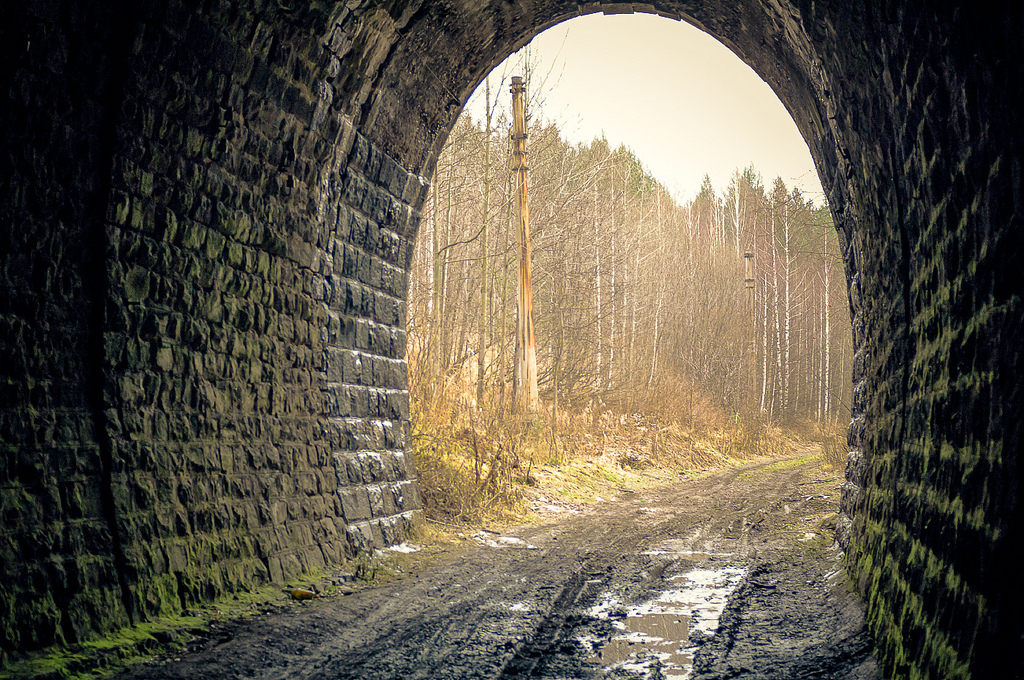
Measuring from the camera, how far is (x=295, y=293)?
6.12 meters

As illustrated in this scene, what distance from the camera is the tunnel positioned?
8.73ft

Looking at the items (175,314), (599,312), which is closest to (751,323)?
(599,312)

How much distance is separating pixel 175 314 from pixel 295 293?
4.47 ft

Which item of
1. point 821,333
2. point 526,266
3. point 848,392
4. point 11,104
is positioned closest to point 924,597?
point 11,104

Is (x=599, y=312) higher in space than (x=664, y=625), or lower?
higher

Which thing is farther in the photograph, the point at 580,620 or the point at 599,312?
the point at 599,312

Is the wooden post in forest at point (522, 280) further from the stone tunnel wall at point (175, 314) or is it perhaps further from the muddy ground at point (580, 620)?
the stone tunnel wall at point (175, 314)

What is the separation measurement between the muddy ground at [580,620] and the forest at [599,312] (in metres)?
2.74

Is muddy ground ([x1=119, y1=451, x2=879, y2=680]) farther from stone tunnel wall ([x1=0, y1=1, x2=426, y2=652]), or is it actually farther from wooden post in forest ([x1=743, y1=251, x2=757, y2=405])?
wooden post in forest ([x1=743, y1=251, x2=757, y2=405])

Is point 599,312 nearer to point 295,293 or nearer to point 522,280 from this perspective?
point 522,280

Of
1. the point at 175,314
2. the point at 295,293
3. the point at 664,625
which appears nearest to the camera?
the point at 664,625

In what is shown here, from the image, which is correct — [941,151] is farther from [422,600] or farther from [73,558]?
[73,558]

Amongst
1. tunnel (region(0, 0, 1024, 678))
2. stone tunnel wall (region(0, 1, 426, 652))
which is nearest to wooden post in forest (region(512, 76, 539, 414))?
tunnel (region(0, 0, 1024, 678))

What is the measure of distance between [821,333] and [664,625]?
37.1 meters
